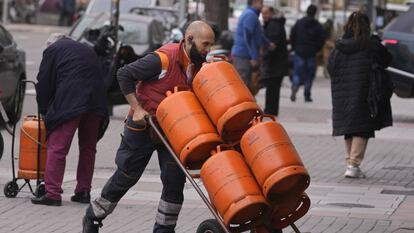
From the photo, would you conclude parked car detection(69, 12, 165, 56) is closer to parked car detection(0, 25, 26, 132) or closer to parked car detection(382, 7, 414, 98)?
parked car detection(0, 25, 26, 132)

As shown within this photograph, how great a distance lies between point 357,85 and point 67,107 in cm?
378

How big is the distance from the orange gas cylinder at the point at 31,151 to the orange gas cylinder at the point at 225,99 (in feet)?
12.0

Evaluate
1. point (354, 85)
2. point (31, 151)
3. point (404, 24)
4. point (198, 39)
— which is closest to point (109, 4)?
point (404, 24)

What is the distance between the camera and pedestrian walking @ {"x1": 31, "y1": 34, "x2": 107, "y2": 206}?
1104cm

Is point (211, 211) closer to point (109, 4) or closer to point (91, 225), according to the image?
point (91, 225)

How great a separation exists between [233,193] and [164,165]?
3.26 feet

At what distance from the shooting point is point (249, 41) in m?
19.7

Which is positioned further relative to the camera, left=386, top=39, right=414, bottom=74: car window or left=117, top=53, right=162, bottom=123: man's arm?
left=386, top=39, right=414, bottom=74: car window

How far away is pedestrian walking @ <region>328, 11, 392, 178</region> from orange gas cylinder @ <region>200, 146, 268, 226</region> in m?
5.78

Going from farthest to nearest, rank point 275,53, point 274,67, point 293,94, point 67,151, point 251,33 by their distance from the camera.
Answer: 1. point 293,94
2. point 275,53
3. point 274,67
4. point 251,33
5. point 67,151

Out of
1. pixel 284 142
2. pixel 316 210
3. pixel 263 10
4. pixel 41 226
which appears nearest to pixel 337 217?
pixel 316 210

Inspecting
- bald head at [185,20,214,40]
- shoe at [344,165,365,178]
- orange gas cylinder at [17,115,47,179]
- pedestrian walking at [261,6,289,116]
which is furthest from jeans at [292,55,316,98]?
bald head at [185,20,214,40]

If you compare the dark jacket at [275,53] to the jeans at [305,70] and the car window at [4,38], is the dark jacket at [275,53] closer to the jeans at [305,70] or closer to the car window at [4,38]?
the jeans at [305,70]

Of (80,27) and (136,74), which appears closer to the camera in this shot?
(136,74)
